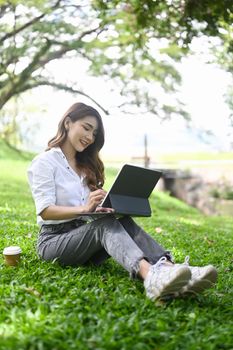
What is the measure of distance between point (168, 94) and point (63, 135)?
37.5ft

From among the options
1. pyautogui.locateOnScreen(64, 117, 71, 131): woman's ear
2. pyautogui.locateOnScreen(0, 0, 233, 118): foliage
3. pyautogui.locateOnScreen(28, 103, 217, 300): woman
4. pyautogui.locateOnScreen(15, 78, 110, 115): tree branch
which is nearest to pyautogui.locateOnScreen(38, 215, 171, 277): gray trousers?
pyautogui.locateOnScreen(28, 103, 217, 300): woman

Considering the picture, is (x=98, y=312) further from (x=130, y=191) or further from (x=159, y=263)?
(x=130, y=191)

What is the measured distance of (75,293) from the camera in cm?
238

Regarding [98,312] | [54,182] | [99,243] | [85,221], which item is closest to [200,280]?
[98,312]

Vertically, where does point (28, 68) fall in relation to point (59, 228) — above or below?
above

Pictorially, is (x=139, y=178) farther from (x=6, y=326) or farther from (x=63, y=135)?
(x=6, y=326)

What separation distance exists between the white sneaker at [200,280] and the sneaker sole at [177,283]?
33mm

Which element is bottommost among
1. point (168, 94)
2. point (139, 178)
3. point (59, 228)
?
point (59, 228)

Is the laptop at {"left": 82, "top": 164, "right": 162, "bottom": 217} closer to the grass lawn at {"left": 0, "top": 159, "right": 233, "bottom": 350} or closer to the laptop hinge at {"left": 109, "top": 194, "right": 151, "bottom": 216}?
the laptop hinge at {"left": 109, "top": 194, "right": 151, "bottom": 216}

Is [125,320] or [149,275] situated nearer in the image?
[125,320]

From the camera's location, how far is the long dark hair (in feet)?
9.63

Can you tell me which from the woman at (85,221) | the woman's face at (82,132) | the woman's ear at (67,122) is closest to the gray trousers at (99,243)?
the woman at (85,221)

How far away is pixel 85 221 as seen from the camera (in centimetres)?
296

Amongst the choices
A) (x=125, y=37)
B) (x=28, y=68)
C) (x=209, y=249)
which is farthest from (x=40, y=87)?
(x=209, y=249)
